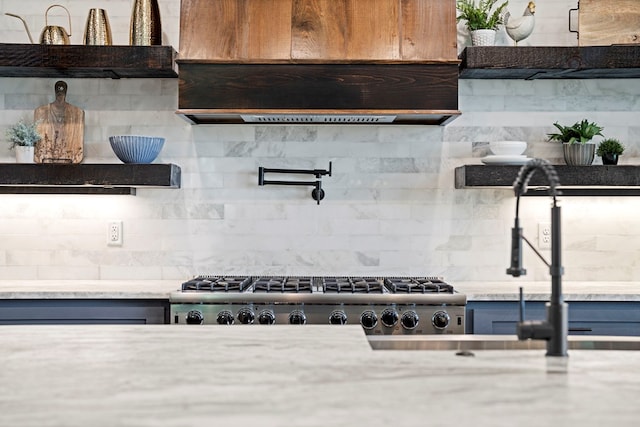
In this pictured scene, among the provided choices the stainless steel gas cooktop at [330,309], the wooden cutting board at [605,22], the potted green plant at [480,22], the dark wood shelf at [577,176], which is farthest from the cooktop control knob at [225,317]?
the wooden cutting board at [605,22]

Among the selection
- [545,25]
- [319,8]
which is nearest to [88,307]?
[319,8]

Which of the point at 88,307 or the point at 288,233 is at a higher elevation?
the point at 288,233

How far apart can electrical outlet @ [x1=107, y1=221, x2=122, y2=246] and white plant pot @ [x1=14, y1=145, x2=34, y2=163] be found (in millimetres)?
529

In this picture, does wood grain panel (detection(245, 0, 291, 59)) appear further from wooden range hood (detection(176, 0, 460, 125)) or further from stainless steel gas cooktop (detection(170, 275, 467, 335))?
stainless steel gas cooktop (detection(170, 275, 467, 335))

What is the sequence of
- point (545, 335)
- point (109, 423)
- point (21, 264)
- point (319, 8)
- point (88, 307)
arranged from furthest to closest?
point (21, 264) < point (319, 8) < point (88, 307) < point (545, 335) < point (109, 423)

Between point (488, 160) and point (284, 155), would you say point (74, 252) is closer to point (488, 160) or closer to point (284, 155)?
point (284, 155)

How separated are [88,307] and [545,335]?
221 cm

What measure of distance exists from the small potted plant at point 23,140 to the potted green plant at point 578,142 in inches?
107

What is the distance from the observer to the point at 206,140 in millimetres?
3709

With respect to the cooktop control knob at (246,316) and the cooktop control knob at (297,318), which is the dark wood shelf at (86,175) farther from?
the cooktop control knob at (297,318)

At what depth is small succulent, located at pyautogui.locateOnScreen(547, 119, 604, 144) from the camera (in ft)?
11.5

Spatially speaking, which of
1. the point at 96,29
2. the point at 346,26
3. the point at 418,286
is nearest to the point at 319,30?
the point at 346,26

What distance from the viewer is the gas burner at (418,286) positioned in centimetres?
310

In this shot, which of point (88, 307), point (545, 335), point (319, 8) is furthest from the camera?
point (319, 8)
